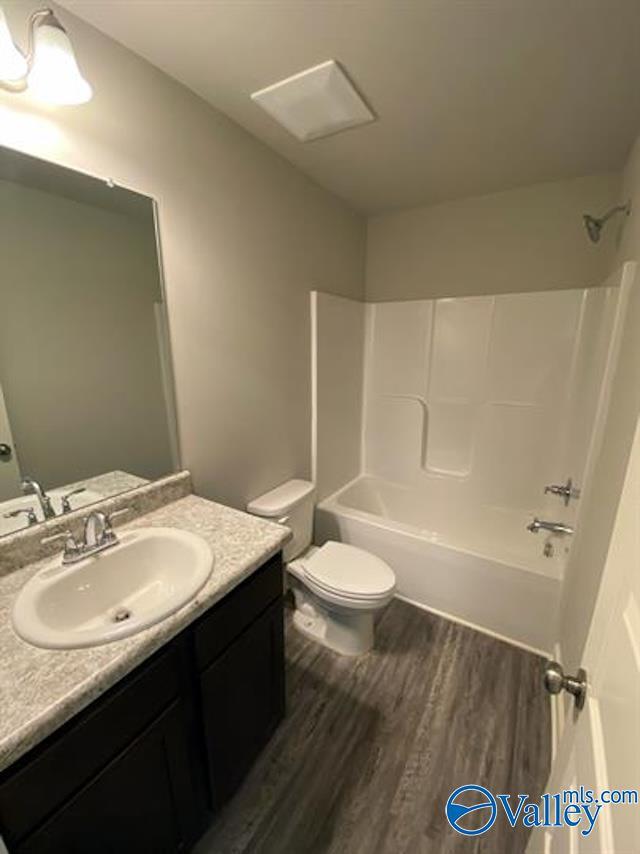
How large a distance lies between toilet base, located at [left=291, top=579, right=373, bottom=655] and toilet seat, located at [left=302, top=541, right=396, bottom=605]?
105mm

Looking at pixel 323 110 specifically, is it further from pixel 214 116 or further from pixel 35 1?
pixel 35 1

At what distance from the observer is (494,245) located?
2258 mm

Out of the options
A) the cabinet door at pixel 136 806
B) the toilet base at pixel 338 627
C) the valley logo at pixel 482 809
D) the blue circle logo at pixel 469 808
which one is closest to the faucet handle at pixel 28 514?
the cabinet door at pixel 136 806

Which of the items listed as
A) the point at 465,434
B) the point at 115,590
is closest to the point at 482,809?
the point at 115,590

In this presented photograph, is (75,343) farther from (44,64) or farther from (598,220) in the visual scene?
(598,220)

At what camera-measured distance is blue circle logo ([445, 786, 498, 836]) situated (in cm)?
117

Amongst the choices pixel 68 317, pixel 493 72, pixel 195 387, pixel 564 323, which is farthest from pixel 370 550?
pixel 493 72

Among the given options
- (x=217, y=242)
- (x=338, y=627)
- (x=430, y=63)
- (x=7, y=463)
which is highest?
(x=430, y=63)

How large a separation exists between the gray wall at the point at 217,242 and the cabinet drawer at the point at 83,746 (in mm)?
807

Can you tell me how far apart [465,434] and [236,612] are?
78.8 inches

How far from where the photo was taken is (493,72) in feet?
3.97

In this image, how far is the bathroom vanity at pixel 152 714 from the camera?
64 cm

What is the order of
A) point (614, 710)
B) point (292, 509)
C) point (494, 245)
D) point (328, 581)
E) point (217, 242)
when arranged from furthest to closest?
1. point (494, 245)
2. point (292, 509)
3. point (328, 581)
4. point (217, 242)
5. point (614, 710)

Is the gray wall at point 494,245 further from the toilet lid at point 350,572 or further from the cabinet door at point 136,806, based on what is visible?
the cabinet door at point 136,806
